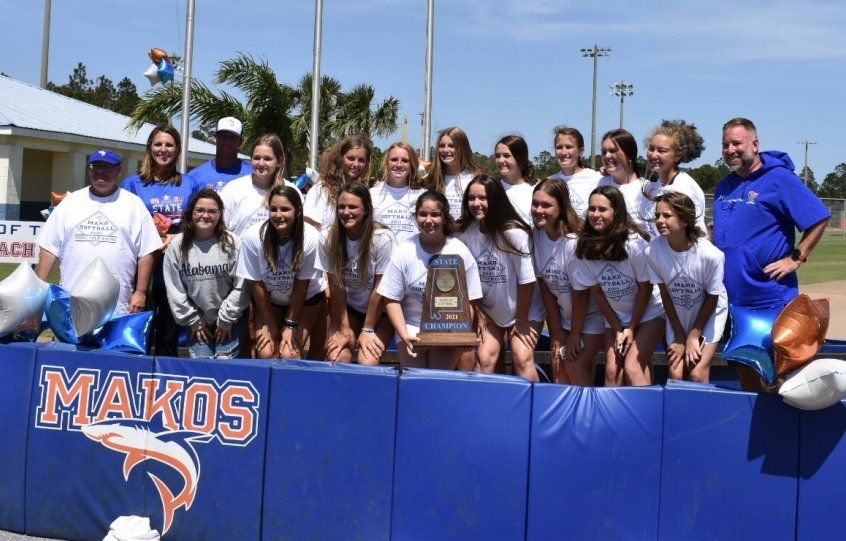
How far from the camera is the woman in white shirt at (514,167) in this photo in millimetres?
5910

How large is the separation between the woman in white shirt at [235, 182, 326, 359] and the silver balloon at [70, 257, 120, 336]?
0.81 meters

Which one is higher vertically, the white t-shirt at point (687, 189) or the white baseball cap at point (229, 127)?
the white baseball cap at point (229, 127)

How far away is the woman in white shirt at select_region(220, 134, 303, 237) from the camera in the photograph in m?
5.86

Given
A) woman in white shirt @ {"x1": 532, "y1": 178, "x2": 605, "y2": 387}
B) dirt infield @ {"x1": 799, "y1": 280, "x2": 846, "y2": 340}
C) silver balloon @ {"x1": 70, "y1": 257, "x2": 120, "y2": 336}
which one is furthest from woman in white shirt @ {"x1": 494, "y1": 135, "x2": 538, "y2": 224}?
dirt infield @ {"x1": 799, "y1": 280, "x2": 846, "y2": 340}

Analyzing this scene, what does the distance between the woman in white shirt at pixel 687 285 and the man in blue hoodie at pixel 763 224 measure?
0.26 meters

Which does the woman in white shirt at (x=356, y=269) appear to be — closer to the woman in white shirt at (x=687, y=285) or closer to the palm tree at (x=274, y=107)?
the woman in white shirt at (x=687, y=285)

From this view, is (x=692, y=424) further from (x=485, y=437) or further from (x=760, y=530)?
(x=485, y=437)

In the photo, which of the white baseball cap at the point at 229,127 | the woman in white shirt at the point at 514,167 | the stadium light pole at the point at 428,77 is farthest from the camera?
the stadium light pole at the point at 428,77

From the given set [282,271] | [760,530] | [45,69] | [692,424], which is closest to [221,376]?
[282,271]

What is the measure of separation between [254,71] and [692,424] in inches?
623

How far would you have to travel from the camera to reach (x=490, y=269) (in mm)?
5406

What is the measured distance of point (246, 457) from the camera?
4414 mm

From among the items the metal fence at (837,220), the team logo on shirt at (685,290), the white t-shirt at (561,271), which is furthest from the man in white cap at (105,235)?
the metal fence at (837,220)

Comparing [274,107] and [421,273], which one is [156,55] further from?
[421,273]
